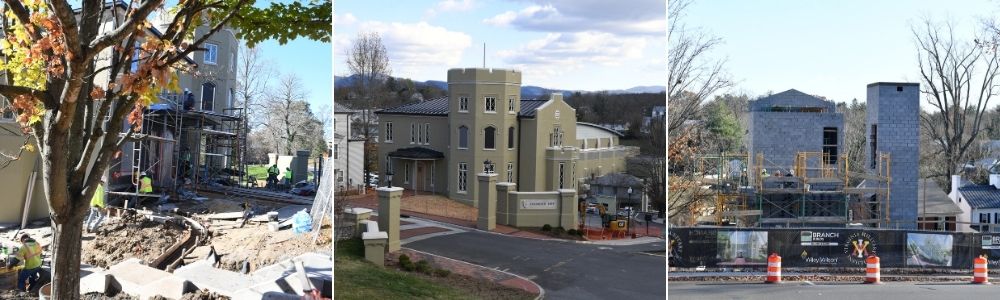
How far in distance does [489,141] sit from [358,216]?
3.09 ft

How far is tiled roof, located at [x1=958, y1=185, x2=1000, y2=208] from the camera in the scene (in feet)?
26.4

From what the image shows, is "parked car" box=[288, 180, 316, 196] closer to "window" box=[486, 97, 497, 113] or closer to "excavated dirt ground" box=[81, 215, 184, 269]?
"excavated dirt ground" box=[81, 215, 184, 269]

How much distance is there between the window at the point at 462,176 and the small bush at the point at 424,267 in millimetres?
483

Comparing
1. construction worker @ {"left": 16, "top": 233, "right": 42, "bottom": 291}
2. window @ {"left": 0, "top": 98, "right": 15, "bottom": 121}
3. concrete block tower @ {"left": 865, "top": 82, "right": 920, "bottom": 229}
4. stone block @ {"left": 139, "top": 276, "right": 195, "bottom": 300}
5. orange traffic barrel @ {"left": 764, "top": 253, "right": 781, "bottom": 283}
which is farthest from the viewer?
orange traffic barrel @ {"left": 764, "top": 253, "right": 781, "bottom": 283}

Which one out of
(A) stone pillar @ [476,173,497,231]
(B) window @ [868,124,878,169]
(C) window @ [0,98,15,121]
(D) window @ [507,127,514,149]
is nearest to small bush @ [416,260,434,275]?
(A) stone pillar @ [476,173,497,231]

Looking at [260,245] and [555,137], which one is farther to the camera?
[260,245]

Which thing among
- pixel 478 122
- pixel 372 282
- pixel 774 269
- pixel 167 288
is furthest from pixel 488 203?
pixel 774 269

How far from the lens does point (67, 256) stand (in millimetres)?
5336

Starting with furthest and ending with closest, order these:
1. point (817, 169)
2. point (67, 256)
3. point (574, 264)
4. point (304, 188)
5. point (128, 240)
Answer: point (817, 169) → point (128, 240) → point (304, 188) → point (574, 264) → point (67, 256)

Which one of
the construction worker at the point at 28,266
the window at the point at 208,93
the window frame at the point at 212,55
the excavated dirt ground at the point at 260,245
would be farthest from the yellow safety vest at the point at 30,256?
the window frame at the point at 212,55

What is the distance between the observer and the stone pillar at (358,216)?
5910mm

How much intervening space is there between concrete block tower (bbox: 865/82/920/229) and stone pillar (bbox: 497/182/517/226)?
401cm

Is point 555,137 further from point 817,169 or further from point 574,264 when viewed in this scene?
point 817,169

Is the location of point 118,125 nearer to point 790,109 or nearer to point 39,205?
point 39,205
